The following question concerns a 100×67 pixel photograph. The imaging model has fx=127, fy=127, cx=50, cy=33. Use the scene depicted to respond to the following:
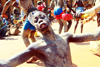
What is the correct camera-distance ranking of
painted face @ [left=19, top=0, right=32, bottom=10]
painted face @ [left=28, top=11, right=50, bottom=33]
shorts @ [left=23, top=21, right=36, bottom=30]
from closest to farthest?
1. painted face @ [left=28, top=11, right=50, bottom=33]
2. painted face @ [left=19, top=0, right=32, bottom=10]
3. shorts @ [left=23, top=21, right=36, bottom=30]

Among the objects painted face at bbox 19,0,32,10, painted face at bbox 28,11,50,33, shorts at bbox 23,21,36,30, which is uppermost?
painted face at bbox 19,0,32,10

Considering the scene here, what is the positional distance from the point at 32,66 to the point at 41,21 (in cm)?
152

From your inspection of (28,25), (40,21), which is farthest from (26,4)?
(40,21)

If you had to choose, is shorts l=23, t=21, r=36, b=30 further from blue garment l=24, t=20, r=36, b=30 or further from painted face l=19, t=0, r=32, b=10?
painted face l=19, t=0, r=32, b=10

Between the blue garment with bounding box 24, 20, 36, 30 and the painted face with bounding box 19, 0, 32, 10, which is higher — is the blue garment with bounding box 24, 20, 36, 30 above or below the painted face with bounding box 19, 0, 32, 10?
below

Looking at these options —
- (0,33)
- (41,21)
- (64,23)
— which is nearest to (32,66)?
(41,21)

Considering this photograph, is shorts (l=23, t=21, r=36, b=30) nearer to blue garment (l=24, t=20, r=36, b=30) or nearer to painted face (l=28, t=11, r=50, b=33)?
blue garment (l=24, t=20, r=36, b=30)

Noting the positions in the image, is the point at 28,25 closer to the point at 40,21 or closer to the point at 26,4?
the point at 26,4

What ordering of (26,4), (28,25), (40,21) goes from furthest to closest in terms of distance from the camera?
(28,25) → (26,4) → (40,21)

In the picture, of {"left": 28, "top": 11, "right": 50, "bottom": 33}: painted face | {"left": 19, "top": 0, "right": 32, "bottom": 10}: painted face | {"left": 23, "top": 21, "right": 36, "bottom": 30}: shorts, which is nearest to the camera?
{"left": 28, "top": 11, "right": 50, "bottom": 33}: painted face

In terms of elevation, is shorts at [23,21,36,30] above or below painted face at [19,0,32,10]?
below

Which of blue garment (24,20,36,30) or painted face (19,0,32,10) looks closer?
painted face (19,0,32,10)

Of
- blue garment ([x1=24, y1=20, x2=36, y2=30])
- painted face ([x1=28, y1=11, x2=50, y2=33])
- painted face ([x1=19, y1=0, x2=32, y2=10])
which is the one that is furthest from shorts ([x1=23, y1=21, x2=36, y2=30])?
painted face ([x1=28, y1=11, x2=50, y2=33])

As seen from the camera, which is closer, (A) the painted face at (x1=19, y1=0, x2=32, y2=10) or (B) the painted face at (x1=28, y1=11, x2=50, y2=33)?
(B) the painted face at (x1=28, y1=11, x2=50, y2=33)
